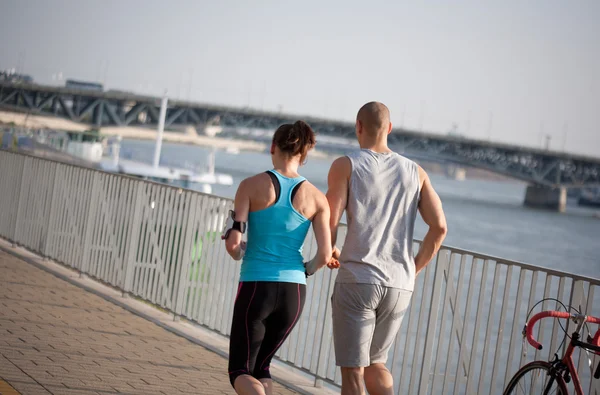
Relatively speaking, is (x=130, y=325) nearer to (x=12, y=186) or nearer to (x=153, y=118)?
(x=12, y=186)

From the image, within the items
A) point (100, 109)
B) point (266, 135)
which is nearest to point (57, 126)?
point (100, 109)

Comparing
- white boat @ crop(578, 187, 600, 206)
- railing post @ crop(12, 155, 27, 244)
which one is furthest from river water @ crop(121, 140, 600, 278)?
railing post @ crop(12, 155, 27, 244)

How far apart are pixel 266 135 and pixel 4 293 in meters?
66.0

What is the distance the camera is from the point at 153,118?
70.8 m

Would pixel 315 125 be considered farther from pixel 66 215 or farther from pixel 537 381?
pixel 537 381

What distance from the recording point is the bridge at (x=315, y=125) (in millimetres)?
67250

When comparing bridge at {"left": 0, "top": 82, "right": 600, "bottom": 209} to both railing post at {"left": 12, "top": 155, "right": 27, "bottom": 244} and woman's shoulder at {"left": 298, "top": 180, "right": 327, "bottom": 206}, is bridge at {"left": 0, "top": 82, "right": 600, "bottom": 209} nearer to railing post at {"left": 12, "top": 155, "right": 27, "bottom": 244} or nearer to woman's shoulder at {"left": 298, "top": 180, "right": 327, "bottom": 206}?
railing post at {"left": 12, "top": 155, "right": 27, "bottom": 244}

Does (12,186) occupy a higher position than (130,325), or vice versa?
(12,186)

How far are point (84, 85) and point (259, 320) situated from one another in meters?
70.4

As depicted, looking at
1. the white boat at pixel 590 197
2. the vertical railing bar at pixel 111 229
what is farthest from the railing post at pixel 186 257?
the white boat at pixel 590 197

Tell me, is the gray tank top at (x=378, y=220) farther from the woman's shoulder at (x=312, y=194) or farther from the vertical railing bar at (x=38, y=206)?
the vertical railing bar at (x=38, y=206)

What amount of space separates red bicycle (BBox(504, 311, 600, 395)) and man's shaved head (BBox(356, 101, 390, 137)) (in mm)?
1135

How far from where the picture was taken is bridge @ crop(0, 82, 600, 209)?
67250 mm

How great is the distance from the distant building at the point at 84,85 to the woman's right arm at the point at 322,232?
220 ft
